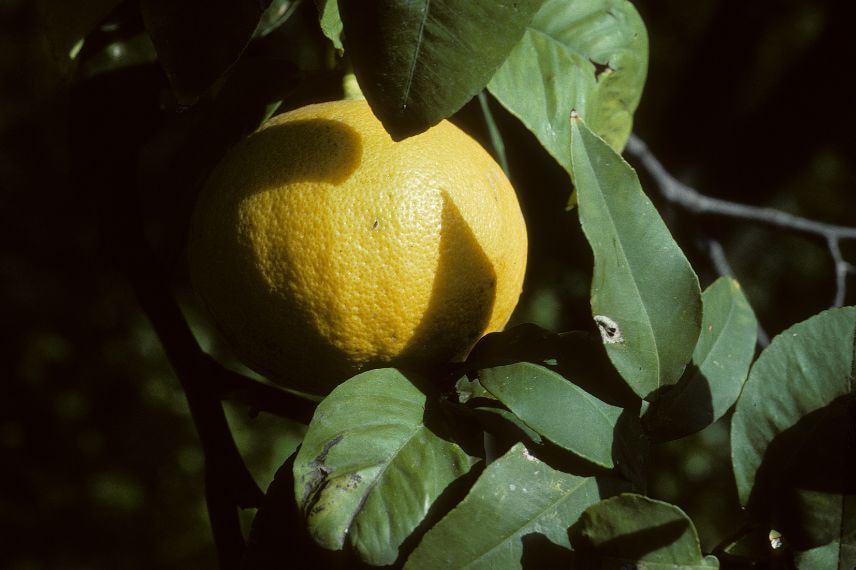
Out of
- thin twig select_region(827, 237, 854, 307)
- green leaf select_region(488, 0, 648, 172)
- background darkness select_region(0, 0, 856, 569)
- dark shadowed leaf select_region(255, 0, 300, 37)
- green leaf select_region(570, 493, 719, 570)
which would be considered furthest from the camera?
background darkness select_region(0, 0, 856, 569)

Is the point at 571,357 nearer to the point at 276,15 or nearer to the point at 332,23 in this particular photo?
the point at 332,23

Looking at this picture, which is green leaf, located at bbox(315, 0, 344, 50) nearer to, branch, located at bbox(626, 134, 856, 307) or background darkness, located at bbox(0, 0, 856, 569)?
branch, located at bbox(626, 134, 856, 307)

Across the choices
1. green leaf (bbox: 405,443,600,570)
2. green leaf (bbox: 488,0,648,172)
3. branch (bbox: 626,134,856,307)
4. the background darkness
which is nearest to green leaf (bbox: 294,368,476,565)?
green leaf (bbox: 405,443,600,570)

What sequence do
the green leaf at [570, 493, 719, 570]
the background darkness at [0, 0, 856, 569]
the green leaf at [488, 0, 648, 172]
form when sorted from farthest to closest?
the background darkness at [0, 0, 856, 569] → the green leaf at [488, 0, 648, 172] → the green leaf at [570, 493, 719, 570]

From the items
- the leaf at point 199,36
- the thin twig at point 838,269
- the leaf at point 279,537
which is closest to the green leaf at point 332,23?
the leaf at point 199,36

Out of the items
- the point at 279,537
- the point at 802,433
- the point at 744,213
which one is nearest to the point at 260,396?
the point at 279,537
